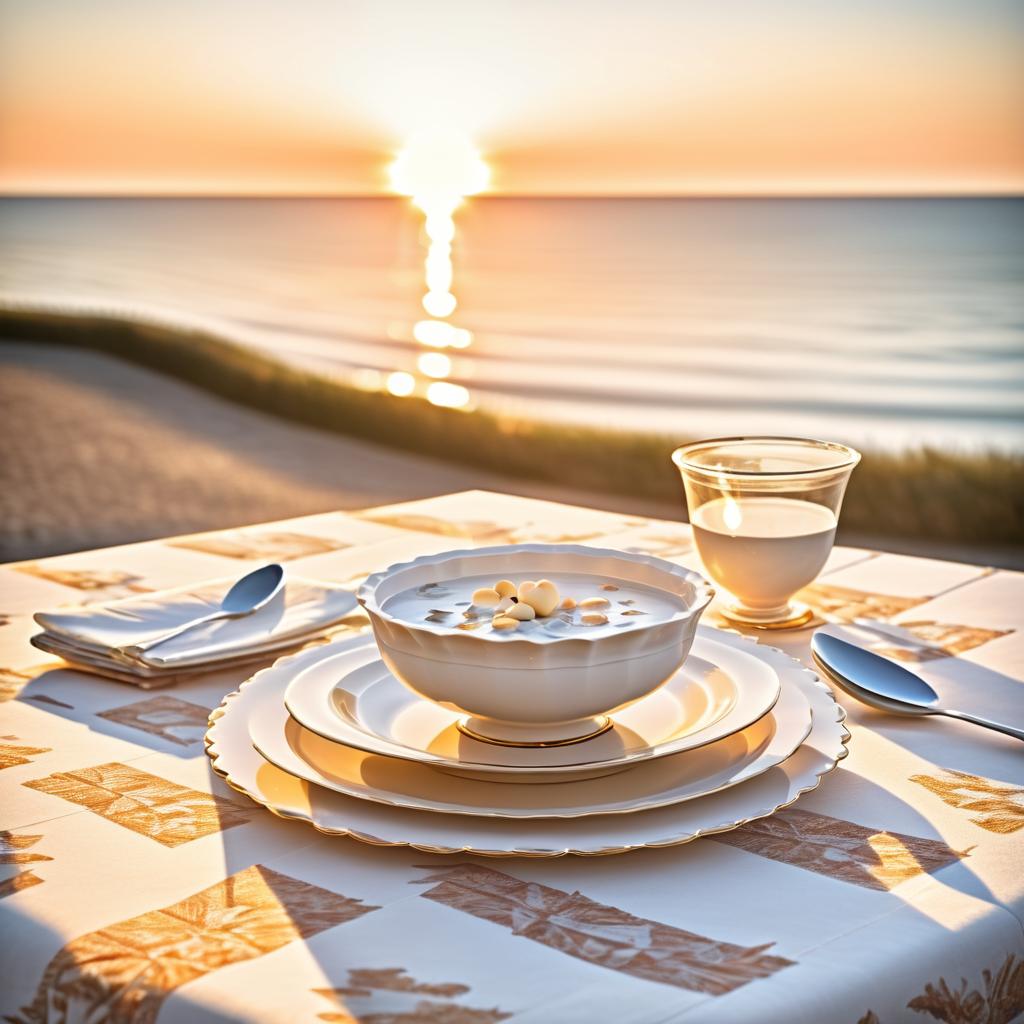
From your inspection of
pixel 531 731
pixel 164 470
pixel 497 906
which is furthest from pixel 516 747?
pixel 164 470

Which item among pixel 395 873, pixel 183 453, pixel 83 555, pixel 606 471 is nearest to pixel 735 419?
pixel 606 471

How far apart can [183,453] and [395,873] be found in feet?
22.3

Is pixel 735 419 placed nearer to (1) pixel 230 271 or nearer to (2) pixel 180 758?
(2) pixel 180 758

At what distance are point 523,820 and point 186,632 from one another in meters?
0.39

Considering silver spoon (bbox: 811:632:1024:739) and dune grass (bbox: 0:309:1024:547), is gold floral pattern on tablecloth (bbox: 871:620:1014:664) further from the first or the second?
dune grass (bbox: 0:309:1024:547)

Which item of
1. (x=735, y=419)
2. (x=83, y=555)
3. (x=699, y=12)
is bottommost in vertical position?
(x=735, y=419)

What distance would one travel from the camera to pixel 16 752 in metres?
0.70

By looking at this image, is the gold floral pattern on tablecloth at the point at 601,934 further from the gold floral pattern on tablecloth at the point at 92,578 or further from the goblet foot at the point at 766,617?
the gold floral pattern on tablecloth at the point at 92,578

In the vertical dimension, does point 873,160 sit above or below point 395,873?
above

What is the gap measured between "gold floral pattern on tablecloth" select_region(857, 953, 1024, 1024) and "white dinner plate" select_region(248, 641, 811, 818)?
0.13m

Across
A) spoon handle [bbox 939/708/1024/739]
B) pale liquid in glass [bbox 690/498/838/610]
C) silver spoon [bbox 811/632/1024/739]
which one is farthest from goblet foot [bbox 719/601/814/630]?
spoon handle [bbox 939/708/1024/739]

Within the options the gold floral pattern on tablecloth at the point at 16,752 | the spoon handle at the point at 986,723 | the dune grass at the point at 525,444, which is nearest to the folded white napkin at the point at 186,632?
the gold floral pattern on tablecloth at the point at 16,752

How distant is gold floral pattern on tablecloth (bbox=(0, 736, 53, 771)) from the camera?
69cm

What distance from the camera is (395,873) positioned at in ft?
1.77
